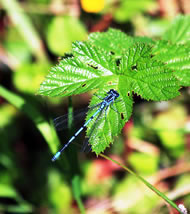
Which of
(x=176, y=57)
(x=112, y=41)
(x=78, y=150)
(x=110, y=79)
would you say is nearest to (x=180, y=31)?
(x=176, y=57)

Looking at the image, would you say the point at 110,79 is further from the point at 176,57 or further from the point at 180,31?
the point at 180,31

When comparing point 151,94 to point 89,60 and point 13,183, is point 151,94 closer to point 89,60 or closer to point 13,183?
point 89,60

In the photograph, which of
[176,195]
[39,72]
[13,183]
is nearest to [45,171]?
[13,183]

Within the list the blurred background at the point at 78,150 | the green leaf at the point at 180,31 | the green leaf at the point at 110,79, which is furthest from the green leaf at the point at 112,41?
the blurred background at the point at 78,150

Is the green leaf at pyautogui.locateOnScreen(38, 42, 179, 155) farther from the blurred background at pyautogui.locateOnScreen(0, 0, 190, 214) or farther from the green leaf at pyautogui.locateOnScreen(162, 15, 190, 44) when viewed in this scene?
the blurred background at pyautogui.locateOnScreen(0, 0, 190, 214)

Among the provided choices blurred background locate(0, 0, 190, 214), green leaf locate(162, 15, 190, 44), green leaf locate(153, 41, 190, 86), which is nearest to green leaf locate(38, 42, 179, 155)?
green leaf locate(153, 41, 190, 86)
